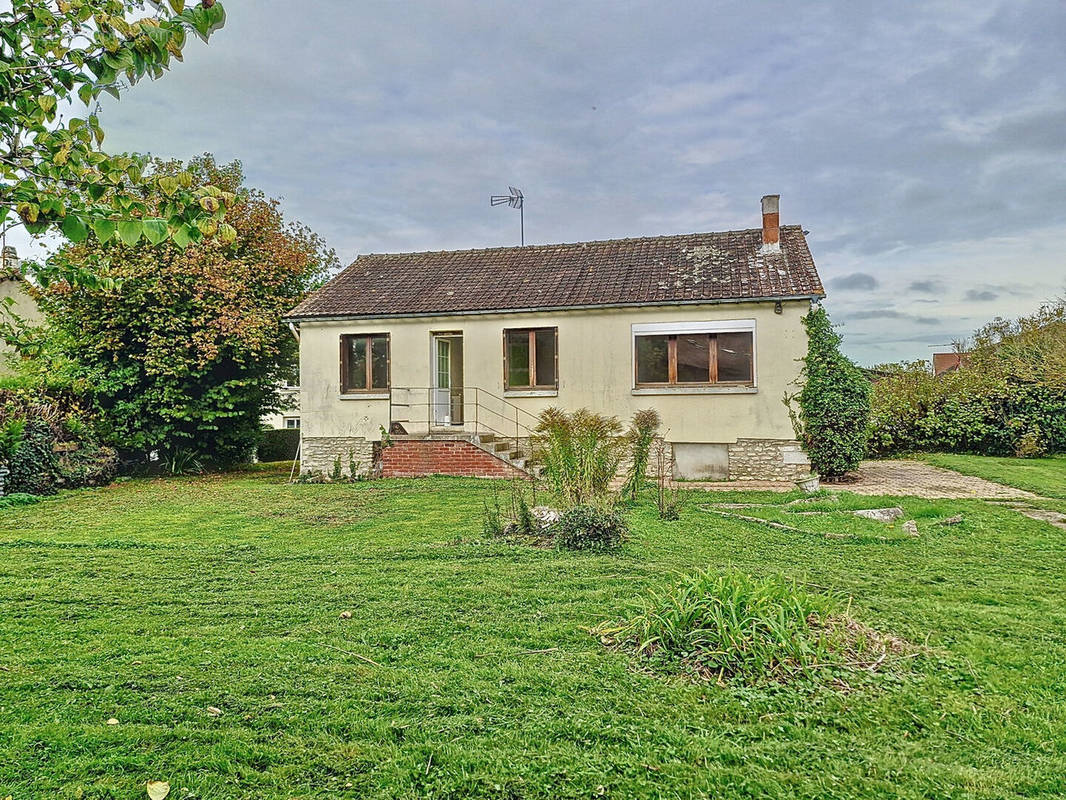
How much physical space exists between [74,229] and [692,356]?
1357 centimetres

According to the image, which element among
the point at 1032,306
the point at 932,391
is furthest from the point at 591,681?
the point at 1032,306

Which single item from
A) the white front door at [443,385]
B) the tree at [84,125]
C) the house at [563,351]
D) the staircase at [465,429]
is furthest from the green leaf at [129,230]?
the white front door at [443,385]

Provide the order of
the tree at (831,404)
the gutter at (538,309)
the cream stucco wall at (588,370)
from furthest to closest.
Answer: the cream stucco wall at (588,370)
the gutter at (538,309)
the tree at (831,404)

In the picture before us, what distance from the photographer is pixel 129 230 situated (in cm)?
256

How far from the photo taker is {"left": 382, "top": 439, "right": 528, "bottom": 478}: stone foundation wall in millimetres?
14922

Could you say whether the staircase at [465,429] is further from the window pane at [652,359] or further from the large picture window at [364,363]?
the window pane at [652,359]

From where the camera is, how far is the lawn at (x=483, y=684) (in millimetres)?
2758

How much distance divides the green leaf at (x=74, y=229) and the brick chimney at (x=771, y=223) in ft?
50.3

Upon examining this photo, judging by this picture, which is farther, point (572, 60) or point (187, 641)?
point (572, 60)

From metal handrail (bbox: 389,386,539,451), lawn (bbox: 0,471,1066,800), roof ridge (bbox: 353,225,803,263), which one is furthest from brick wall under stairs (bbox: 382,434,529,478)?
lawn (bbox: 0,471,1066,800)

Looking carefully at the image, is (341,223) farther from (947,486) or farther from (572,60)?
(947,486)

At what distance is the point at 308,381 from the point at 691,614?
1456 centimetres

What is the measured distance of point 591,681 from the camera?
367 cm

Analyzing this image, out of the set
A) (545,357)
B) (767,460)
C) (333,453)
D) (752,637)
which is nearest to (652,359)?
(545,357)
